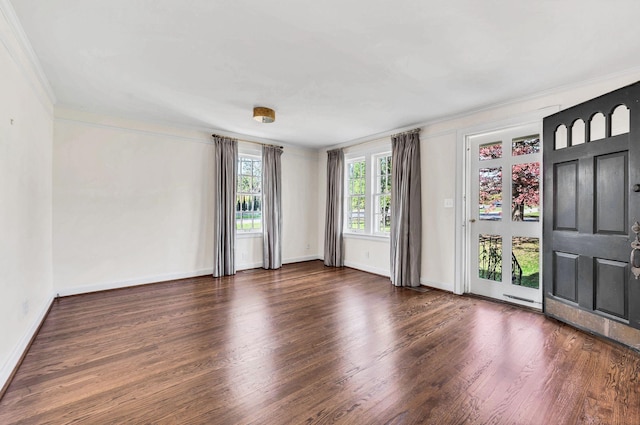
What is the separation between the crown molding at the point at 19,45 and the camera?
6.28ft

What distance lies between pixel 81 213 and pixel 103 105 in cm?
146

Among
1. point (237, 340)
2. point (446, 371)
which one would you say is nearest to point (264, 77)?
point (237, 340)

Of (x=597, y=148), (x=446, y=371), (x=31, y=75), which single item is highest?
(x=31, y=75)

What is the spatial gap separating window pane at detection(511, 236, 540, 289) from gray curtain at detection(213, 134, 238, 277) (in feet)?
13.7

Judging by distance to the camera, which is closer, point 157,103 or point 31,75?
point 31,75

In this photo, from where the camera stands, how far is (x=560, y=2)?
1.85 meters

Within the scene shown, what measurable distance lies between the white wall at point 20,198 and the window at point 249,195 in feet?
8.94

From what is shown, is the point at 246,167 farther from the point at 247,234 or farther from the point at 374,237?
the point at 374,237

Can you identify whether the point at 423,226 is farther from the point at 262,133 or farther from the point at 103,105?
the point at 103,105

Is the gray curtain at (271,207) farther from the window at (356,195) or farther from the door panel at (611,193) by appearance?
the door panel at (611,193)

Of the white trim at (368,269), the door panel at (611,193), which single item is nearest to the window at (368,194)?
the white trim at (368,269)

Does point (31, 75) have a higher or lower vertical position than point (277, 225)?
higher

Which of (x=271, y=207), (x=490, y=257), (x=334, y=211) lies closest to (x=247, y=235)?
(x=271, y=207)

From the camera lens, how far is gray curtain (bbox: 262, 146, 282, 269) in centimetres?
552
